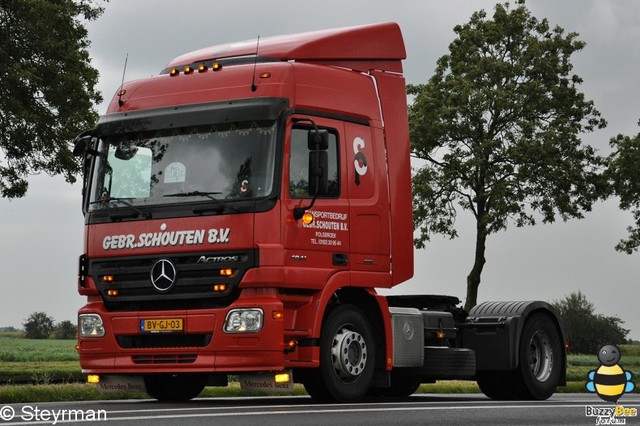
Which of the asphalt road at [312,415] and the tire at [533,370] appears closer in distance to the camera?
the asphalt road at [312,415]

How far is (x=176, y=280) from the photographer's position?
13719 mm

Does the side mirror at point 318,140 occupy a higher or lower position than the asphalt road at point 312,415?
higher

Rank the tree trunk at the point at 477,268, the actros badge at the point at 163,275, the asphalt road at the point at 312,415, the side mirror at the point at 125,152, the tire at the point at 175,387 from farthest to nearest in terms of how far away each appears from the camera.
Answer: the tree trunk at the point at 477,268
the tire at the point at 175,387
the side mirror at the point at 125,152
the actros badge at the point at 163,275
the asphalt road at the point at 312,415

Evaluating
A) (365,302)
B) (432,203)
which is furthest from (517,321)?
(432,203)

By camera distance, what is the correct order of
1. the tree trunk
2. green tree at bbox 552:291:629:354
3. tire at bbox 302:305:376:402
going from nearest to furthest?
tire at bbox 302:305:376:402
the tree trunk
green tree at bbox 552:291:629:354

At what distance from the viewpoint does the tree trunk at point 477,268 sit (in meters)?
45.1

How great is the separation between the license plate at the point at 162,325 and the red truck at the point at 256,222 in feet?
0.05

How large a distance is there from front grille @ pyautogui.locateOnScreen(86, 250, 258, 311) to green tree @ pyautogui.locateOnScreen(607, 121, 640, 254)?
37.3 m

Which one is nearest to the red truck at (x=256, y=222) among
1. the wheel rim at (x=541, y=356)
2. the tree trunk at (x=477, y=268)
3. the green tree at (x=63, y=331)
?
the wheel rim at (x=541, y=356)

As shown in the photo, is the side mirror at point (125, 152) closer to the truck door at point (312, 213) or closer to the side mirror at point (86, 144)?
the side mirror at point (86, 144)

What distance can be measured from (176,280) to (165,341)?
709mm

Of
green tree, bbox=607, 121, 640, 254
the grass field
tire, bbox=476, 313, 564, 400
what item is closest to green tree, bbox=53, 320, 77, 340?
the grass field

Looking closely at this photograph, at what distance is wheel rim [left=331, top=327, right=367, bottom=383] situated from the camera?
1410 centimetres

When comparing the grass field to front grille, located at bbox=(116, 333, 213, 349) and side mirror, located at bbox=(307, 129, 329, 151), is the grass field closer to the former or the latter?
front grille, located at bbox=(116, 333, 213, 349)
